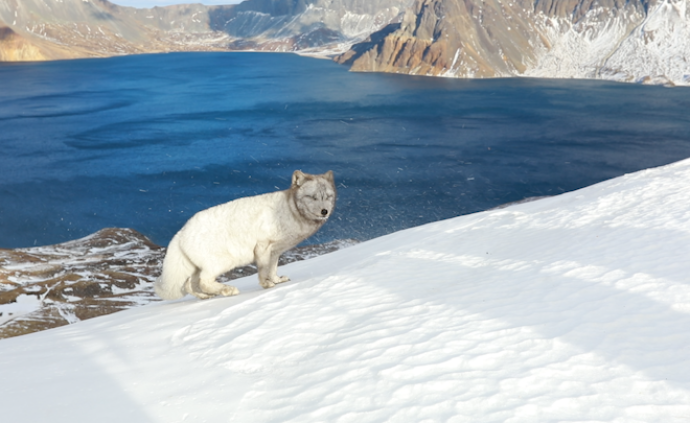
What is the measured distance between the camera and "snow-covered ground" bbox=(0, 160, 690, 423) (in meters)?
4.49

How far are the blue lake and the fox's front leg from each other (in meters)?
20.0

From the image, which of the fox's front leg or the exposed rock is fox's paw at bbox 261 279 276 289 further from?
the exposed rock

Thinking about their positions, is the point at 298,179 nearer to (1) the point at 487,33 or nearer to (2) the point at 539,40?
(1) the point at 487,33

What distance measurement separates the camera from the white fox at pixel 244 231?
819 cm

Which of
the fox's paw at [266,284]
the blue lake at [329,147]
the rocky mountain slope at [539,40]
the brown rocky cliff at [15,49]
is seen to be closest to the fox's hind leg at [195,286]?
the fox's paw at [266,284]

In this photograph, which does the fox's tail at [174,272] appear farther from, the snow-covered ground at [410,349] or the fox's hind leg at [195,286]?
the snow-covered ground at [410,349]

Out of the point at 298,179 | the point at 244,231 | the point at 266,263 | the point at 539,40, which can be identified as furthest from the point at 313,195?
the point at 539,40

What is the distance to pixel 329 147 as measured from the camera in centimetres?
5022

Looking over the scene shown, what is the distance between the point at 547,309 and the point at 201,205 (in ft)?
107

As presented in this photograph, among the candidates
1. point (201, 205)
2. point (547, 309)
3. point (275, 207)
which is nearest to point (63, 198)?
point (201, 205)

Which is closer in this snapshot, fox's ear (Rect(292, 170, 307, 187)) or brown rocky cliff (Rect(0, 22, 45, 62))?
fox's ear (Rect(292, 170, 307, 187))

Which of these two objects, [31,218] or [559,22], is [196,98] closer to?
[31,218]

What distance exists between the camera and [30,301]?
15.2 meters

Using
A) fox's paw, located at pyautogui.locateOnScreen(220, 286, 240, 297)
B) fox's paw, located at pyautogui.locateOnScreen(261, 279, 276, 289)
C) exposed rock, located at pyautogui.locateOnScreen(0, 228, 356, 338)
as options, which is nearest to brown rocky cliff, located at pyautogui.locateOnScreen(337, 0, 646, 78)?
exposed rock, located at pyautogui.locateOnScreen(0, 228, 356, 338)
